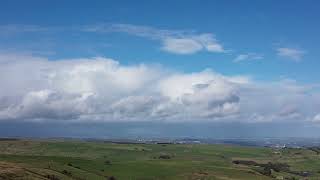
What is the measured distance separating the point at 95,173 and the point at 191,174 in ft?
126

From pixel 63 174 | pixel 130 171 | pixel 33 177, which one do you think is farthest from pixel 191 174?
pixel 33 177

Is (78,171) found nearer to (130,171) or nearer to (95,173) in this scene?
(95,173)

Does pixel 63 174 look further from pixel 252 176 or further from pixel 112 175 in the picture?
pixel 252 176

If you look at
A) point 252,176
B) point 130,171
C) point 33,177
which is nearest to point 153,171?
point 130,171

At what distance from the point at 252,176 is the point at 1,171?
109295 mm

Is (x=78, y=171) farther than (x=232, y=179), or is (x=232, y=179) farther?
(x=232, y=179)

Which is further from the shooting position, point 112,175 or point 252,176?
point 252,176

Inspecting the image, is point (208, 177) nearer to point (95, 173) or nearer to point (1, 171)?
point (95, 173)

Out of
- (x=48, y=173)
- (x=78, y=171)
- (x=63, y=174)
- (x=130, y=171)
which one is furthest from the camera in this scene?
(x=130, y=171)

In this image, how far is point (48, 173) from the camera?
13850 cm

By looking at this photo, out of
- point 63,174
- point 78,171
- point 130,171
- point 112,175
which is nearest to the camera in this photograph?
point 63,174

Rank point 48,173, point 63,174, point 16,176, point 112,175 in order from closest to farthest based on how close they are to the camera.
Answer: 1. point 16,176
2. point 48,173
3. point 63,174
4. point 112,175

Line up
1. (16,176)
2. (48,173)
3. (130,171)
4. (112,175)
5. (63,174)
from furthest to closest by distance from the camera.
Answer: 1. (130,171)
2. (112,175)
3. (63,174)
4. (48,173)
5. (16,176)

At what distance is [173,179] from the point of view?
17812 centimetres
